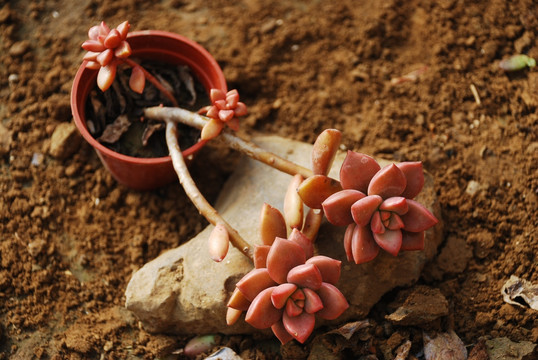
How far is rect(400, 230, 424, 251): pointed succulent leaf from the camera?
196 centimetres

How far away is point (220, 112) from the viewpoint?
2.14 metres

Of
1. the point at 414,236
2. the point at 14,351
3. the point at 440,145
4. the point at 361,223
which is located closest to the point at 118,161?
the point at 14,351

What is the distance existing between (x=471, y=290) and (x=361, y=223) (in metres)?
0.68

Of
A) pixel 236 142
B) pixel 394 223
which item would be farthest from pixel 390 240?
pixel 236 142

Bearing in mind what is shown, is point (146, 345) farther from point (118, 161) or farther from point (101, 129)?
point (101, 129)

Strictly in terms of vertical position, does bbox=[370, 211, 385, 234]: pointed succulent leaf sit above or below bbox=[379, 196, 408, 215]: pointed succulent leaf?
below

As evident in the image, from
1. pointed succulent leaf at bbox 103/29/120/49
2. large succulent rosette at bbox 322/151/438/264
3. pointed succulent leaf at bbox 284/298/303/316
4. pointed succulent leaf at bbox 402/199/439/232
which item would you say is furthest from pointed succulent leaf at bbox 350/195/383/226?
pointed succulent leaf at bbox 103/29/120/49

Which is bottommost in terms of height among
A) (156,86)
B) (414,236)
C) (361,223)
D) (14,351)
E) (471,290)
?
(471,290)

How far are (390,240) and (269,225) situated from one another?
1.37 feet

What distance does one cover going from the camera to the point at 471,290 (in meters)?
2.25

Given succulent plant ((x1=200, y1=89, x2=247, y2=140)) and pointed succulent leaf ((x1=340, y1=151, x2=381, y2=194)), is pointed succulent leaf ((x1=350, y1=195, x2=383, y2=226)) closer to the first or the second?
pointed succulent leaf ((x1=340, y1=151, x2=381, y2=194))

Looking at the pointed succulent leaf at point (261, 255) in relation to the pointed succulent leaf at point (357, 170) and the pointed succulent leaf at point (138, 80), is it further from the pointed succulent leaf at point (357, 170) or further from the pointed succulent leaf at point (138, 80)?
the pointed succulent leaf at point (138, 80)

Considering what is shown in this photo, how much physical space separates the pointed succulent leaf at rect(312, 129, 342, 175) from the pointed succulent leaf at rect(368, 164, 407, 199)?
0.18 m

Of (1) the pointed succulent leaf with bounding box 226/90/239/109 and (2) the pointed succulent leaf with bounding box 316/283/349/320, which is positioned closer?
(2) the pointed succulent leaf with bounding box 316/283/349/320
